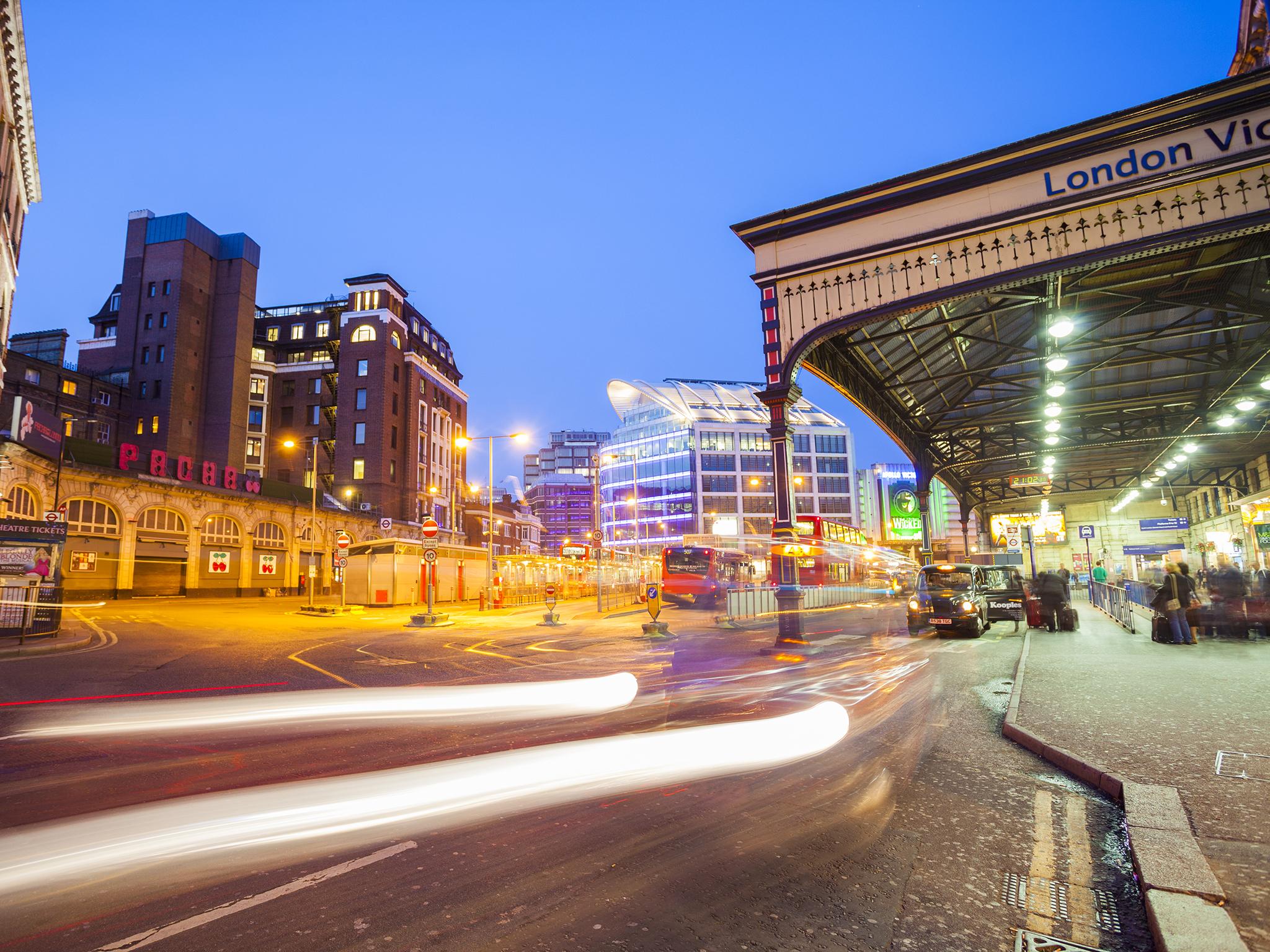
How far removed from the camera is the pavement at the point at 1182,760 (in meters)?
3.30

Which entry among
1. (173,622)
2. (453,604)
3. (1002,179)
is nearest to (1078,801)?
(1002,179)

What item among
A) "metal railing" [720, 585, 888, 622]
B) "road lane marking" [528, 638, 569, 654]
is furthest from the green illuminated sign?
"road lane marking" [528, 638, 569, 654]

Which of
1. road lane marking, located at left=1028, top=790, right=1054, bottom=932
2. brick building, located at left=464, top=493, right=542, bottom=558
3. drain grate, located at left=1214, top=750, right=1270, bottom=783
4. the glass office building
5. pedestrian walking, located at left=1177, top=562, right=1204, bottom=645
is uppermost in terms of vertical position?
the glass office building

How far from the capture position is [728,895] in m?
3.62

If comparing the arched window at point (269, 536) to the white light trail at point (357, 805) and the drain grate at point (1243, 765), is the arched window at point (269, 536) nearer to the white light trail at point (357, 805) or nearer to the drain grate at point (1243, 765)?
the white light trail at point (357, 805)

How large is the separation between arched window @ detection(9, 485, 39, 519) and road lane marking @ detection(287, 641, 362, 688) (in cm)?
2036

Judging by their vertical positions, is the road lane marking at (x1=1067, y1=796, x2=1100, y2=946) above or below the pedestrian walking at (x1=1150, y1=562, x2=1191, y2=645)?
below

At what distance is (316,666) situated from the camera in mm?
13898

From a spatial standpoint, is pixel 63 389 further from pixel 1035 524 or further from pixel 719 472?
pixel 719 472

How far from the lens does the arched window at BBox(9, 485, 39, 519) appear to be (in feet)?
95.0

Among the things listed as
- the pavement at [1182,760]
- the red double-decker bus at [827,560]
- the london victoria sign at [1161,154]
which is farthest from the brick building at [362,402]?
the pavement at [1182,760]

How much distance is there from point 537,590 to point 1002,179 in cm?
3943

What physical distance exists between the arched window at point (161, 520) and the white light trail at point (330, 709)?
34777 millimetres

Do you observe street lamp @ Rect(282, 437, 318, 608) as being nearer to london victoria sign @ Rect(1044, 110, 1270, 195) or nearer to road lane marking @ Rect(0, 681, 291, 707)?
road lane marking @ Rect(0, 681, 291, 707)
